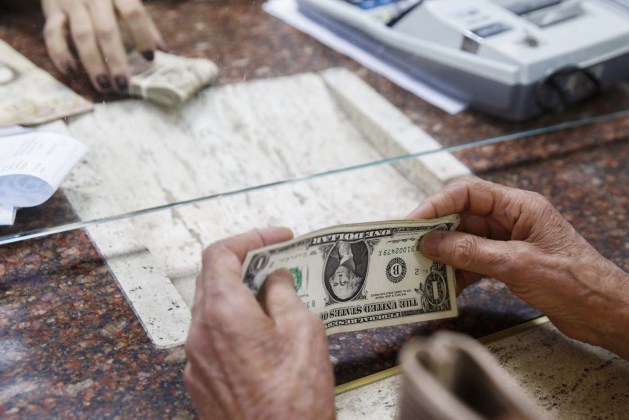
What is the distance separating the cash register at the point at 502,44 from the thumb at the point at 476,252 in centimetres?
56

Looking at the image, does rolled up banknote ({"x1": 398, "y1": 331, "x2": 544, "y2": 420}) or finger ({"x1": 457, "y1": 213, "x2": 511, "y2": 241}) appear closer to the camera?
rolled up banknote ({"x1": 398, "y1": 331, "x2": 544, "y2": 420})

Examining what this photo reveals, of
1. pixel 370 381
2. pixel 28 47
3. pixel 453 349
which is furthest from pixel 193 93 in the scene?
pixel 453 349

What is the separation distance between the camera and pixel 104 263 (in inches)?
43.6

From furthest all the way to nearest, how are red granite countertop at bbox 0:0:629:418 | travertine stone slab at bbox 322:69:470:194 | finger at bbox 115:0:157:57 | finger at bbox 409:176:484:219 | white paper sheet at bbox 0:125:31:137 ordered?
travertine stone slab at bbox 322:69:470:194 < finger at bbox 115:0:157:57 < white paper sheet at bbox 0:125:31:137 < finger at bbox 409:176:484:219 < red granite countertop at bbox 0:0:629:418

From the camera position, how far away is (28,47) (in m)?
1.21

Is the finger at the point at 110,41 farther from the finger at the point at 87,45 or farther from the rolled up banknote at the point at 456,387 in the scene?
the rolled up banknote at the point at 456,387

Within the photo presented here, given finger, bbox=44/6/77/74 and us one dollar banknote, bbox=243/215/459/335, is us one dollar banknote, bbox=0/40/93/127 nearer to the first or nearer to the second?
finger, bbox=44/6/77/74

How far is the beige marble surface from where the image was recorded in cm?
93

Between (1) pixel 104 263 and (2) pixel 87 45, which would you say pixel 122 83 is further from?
(1) pixel 104 263

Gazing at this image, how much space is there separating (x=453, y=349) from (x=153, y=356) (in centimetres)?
49

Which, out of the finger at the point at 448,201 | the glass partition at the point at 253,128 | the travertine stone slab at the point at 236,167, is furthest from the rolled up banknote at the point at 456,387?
the glass partition at the point at 253,128

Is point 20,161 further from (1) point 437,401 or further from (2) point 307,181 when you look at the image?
(1) point 437,401

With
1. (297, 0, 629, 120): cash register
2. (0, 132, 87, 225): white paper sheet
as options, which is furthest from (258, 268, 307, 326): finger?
(297, 0, 629, 120): cash register

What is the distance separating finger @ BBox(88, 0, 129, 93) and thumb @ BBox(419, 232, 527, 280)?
64 centimetres
